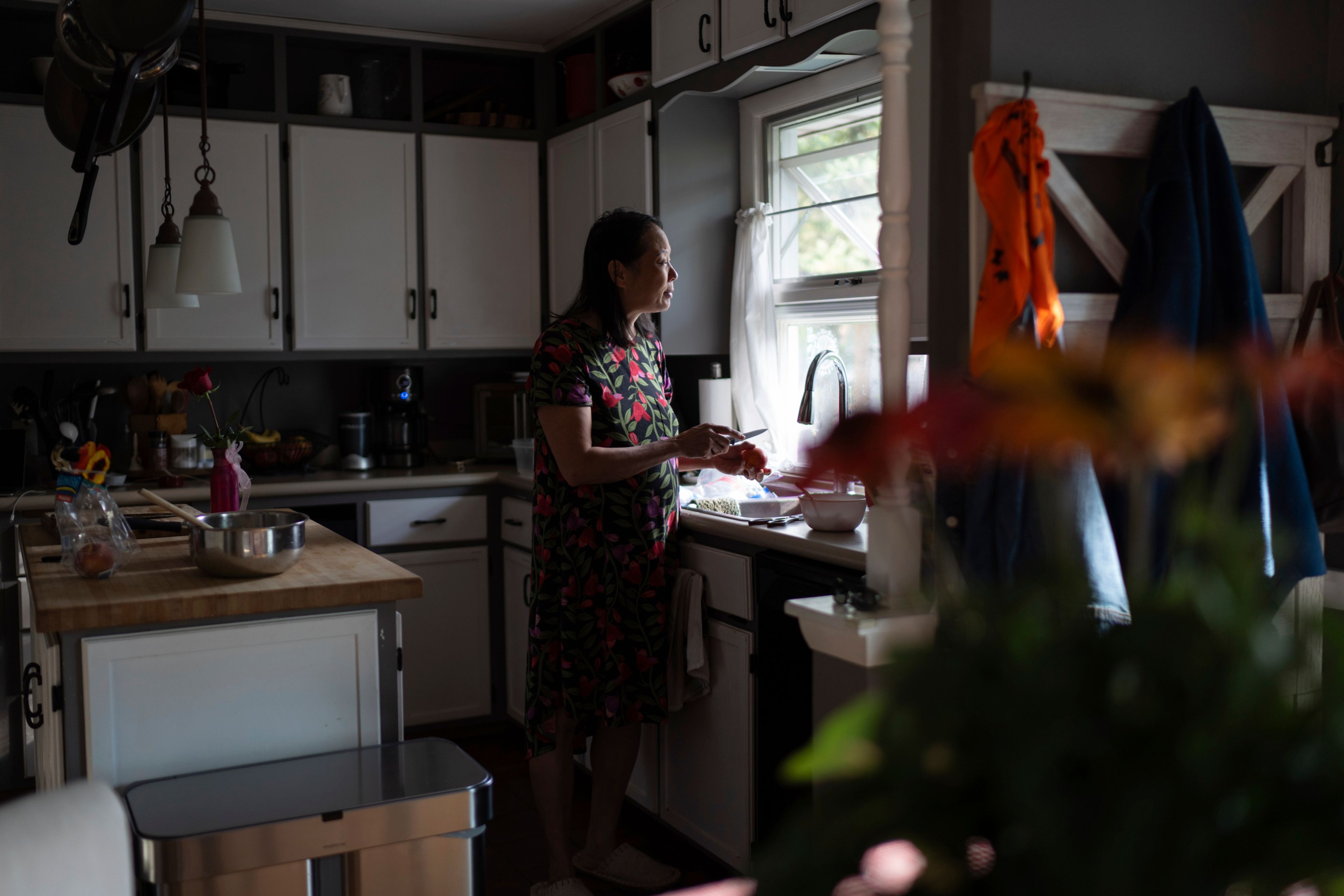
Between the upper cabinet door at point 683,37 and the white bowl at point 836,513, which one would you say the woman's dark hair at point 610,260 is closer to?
the white bowl at point 836,513

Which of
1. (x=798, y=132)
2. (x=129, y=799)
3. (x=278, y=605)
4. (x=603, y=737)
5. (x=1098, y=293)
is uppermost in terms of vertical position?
(x=798, y=132)

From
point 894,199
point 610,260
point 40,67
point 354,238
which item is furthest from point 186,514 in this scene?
point 40,67

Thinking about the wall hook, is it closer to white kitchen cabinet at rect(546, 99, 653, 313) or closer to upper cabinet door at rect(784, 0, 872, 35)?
upper cabinet door at rect(784, 0, 872, 35)

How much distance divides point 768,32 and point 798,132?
522mm

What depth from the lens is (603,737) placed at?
2.79 m

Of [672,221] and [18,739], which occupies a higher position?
[672,221]

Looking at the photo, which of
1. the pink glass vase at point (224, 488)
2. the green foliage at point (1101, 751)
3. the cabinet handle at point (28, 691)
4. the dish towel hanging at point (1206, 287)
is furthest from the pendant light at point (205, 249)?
the green foliage at point (1101, 751)

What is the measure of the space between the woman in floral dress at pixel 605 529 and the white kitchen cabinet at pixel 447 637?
1.27 m

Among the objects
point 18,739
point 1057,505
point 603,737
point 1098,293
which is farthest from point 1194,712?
point 18,739

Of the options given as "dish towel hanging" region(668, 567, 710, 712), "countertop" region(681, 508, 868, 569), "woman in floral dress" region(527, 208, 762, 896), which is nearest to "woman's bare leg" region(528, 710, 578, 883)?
"woman in floral dress" region(527, 208, 762, 896)

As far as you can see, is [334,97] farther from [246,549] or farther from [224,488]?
[246,549]

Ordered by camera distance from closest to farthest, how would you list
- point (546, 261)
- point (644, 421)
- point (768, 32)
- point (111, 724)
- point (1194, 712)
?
1. point (1194, 712)
2. point (111, 724)
3. point (644, 421)
4. point (768, 32)
5. point (546, 261)

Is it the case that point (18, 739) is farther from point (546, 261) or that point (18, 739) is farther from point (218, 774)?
point (546, 261)

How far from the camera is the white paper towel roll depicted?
3.55 metres
